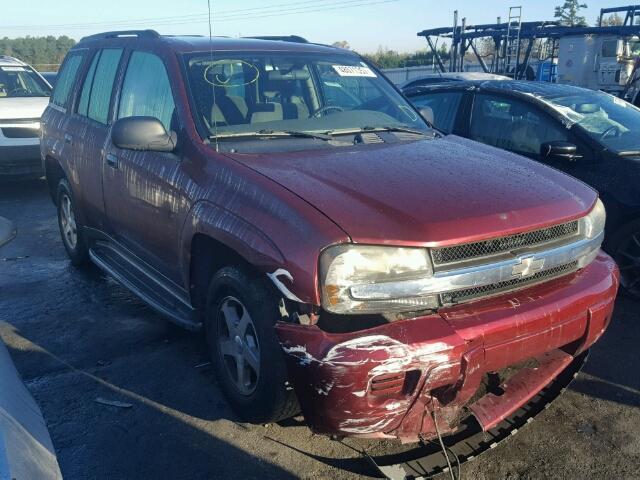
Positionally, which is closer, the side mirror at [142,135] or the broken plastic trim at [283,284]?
the broken plastic trim at [283,284]

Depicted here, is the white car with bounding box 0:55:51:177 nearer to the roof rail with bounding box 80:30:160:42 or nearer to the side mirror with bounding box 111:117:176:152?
the roof rail with bounding box 80:30:160:42

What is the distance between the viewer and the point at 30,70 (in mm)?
10523

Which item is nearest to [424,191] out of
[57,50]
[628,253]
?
[628,253]

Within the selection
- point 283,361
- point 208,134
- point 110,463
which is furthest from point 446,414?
point 208,134

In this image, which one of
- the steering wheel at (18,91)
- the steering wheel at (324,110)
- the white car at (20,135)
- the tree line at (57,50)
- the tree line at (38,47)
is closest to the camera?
the steering wheel at (324,110)

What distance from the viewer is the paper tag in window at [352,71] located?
4.18 meters

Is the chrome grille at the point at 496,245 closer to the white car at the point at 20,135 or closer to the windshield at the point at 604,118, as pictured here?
the windshield at the point at 604,118

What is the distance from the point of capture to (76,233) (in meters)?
5.39

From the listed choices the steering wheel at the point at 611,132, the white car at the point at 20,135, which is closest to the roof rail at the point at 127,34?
the steering wheel at the point at 611,132

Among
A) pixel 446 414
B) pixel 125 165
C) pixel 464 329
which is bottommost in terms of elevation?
pixel 446 414

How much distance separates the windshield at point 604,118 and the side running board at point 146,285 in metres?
3.53

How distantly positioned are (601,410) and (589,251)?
3.08ft

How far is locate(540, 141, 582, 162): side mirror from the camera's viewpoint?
187 inches

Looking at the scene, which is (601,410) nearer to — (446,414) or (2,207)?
(446,414)
